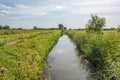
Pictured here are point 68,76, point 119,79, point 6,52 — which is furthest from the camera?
point 68,76

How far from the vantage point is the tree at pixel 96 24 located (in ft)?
112

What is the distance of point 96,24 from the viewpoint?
34375 millimetres

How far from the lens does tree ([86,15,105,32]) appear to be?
3405cm

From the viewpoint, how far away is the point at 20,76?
7.21 metres

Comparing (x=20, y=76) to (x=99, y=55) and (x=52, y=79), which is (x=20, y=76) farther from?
(x=99, y=55)

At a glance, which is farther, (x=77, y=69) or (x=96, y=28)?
(x=96, y=28)

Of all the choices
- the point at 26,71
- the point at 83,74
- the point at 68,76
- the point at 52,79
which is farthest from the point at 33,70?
the point at 83,74

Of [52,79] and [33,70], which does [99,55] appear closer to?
[52,79]

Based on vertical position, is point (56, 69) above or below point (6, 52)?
below

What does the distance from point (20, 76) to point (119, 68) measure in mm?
3619

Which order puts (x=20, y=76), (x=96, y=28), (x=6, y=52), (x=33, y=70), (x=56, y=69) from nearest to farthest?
(x=20, y=76) → (x=33, y=70) → (x=6, y=52) → (x=56, y=69) → (x=96, y=28)

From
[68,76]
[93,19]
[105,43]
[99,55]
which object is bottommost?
[68,76]

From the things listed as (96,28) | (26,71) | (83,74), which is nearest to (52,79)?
(83,74)

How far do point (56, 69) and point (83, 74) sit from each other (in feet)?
7.51
